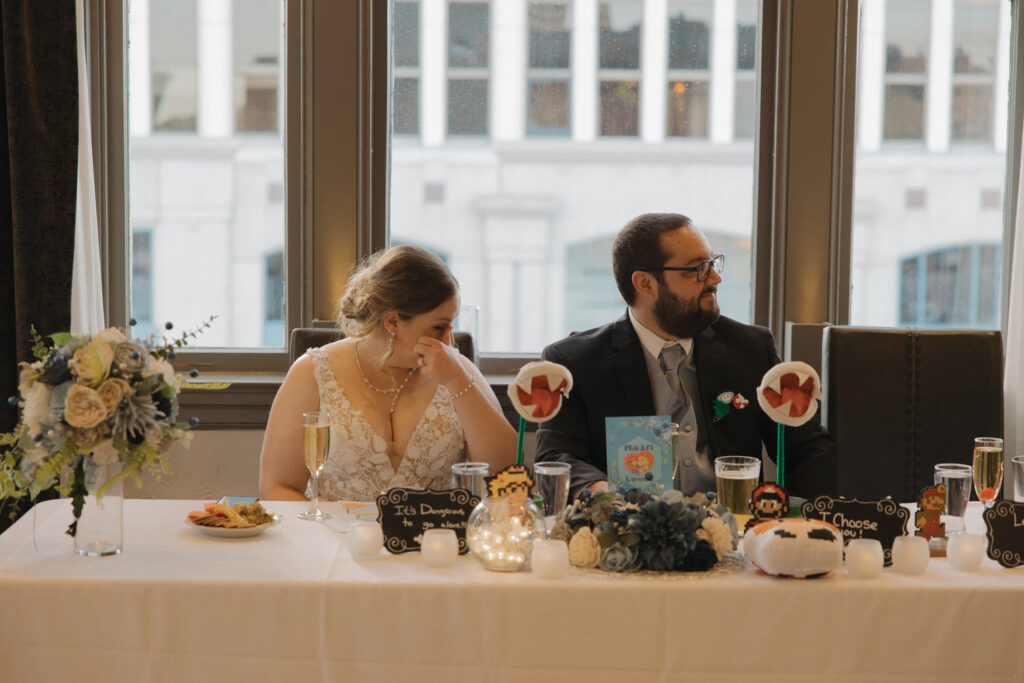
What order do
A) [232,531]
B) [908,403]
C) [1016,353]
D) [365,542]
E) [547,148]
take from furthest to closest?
[547,148]
[1016,353]
[908,403]
[232,531]
[365,542]

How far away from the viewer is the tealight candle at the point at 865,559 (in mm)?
1389

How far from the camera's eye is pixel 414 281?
2.21 metres

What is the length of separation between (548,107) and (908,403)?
150 centimetres

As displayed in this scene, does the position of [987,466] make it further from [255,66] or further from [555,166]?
[255,66]

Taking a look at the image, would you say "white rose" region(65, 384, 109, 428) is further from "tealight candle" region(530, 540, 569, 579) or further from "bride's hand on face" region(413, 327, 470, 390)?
"bride's hand on face" region(413, 327, 470, 390)

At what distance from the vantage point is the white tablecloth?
134 centimetres

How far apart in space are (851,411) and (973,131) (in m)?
1.38

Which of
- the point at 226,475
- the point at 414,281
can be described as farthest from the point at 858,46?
the point at 226,475

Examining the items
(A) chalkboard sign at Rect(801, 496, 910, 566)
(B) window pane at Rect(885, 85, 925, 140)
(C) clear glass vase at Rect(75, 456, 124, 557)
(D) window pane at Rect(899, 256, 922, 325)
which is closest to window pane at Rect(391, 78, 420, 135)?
(B) window pane at Rect(885, 85, 925, 140)

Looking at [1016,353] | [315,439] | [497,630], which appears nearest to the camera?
[497,630]

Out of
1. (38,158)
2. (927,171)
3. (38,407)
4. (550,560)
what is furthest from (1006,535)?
(38,158)

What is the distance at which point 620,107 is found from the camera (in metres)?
3.29

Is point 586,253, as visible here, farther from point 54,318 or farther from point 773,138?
point 54,318

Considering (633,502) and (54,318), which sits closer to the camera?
(633,502)
